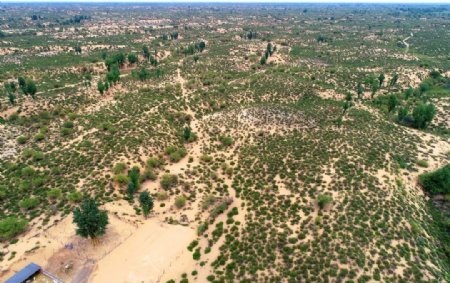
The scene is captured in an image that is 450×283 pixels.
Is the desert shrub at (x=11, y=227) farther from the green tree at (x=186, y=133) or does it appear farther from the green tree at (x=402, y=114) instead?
the green tree at (x=402, y=114)

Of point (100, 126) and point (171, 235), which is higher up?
point (100, 126)

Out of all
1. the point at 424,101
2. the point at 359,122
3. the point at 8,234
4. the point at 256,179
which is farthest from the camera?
the point at 424,101

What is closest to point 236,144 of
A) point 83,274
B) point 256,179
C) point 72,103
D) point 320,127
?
point 256,179

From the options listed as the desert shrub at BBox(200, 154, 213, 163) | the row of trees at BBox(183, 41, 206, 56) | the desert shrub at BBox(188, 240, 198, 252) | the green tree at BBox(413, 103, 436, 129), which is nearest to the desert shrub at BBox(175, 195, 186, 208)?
the desert shrub at BBox(188, 240, 198, 252)

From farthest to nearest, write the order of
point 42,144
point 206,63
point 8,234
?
point 206,63, point 42,144, point 8,234

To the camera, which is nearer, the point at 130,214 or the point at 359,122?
the point at 130,214

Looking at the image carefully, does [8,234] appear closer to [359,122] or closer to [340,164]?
[340,164]
